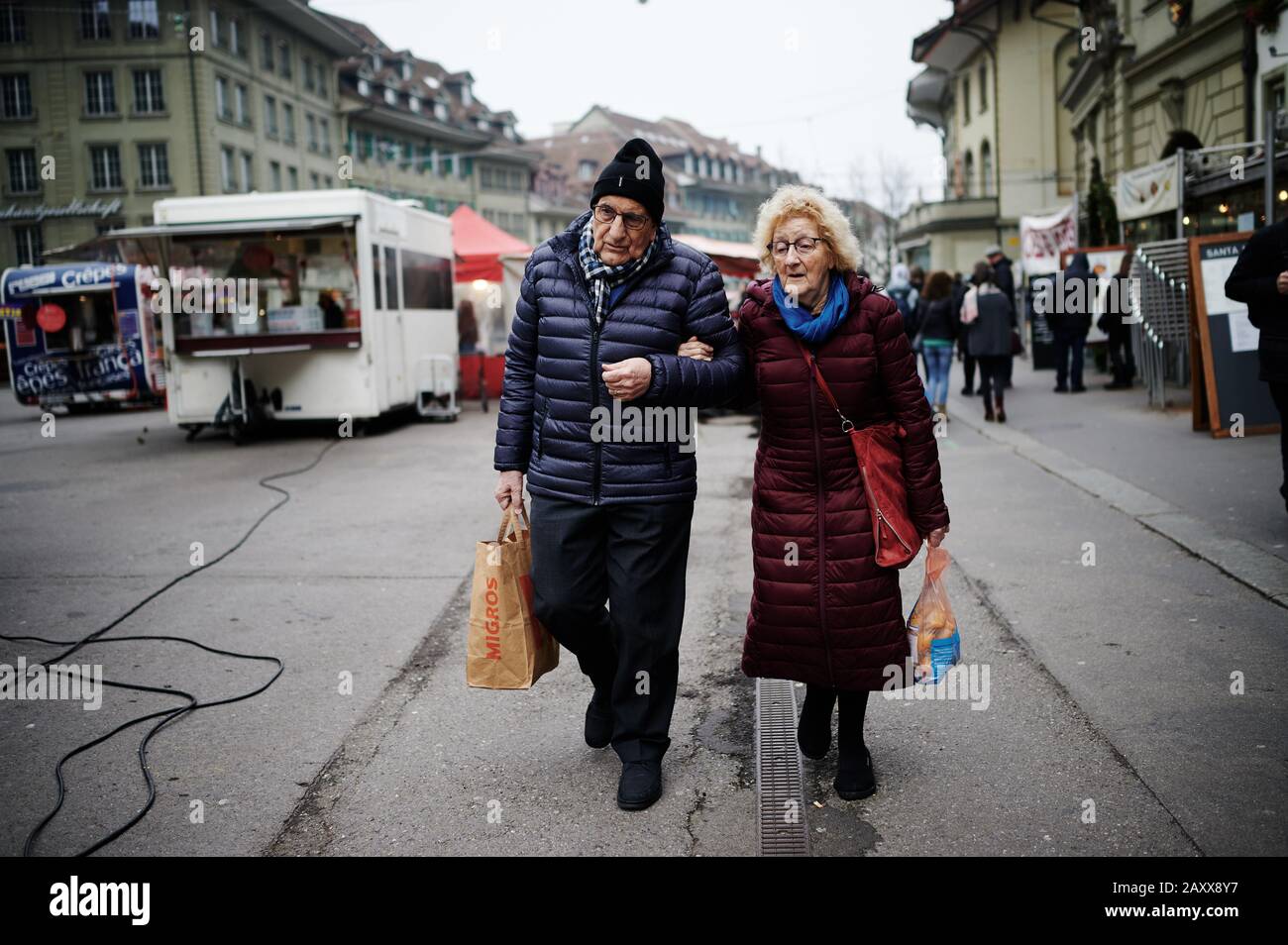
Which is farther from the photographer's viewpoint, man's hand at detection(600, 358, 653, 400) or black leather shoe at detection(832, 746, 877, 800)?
black leather shoe at detection(832, 746, 877, 800)

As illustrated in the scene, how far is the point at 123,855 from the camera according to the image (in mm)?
3451

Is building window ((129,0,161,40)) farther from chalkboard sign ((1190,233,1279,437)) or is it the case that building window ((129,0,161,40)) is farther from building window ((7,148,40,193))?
chalkboard sign ((1190,233,1279,437))

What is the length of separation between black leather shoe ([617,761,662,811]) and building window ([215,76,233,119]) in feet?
161

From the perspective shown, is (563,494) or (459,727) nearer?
(563,494)

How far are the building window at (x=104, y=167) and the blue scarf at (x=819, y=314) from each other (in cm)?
5002

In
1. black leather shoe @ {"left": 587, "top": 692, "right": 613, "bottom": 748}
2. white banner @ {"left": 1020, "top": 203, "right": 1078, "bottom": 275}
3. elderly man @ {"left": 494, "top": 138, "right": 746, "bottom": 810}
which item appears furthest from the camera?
white banner @ {"left": 1020, "top": 203, "right": 1078, "bottom": 275}

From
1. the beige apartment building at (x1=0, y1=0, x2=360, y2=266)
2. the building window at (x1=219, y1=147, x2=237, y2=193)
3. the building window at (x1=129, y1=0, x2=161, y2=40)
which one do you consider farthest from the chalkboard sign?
the building window at (x1=129, y1=0, x2=161, y2=40)

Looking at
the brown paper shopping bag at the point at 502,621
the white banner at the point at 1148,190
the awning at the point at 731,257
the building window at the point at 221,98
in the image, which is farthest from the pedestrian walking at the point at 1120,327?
the building window at the point at 221,98

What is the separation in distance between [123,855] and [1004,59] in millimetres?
43513

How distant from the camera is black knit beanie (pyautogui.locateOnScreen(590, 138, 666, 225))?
3.68 metres

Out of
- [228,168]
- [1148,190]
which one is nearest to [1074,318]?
[1148,190]

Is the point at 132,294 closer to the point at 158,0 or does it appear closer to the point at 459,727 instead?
the point at 459,727
